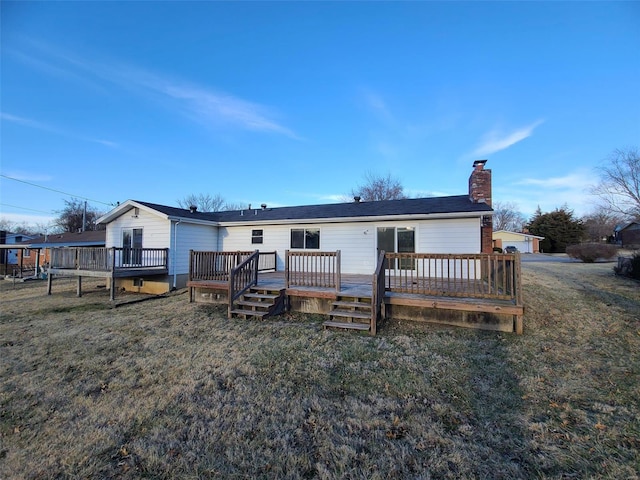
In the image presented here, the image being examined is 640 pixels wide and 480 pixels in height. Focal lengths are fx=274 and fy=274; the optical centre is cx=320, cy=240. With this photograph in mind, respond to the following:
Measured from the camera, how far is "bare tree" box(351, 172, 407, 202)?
32.8 meters

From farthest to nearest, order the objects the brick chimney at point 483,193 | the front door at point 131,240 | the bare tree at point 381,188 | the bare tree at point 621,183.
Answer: the bare tree at point 381,188
the bare tree at point 621,183
the front door at point 131,240
the brick chimney at point 483,193

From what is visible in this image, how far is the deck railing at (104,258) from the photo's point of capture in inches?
420

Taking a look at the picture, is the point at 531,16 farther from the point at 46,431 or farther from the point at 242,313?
the point at 46,431

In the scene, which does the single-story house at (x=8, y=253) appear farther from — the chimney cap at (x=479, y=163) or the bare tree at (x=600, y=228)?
the bare tree at (x=600, y=228)

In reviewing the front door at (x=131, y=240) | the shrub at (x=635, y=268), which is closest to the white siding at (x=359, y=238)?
the front door at (x=131, y=240)

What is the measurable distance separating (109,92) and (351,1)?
38.0 feet

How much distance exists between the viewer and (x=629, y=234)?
31.5 meters

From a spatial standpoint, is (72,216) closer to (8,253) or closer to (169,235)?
(8,253)

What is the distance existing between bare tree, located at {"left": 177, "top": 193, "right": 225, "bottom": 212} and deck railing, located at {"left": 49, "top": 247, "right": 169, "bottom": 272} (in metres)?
31.0

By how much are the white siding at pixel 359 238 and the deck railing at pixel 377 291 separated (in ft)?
13.2

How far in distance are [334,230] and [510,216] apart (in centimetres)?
5549

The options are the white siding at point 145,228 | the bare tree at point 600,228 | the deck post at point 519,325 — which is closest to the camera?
the deck post at point 519,325

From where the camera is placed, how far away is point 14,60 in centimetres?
1123

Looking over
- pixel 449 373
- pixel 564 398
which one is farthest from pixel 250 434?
pixel 564 398
